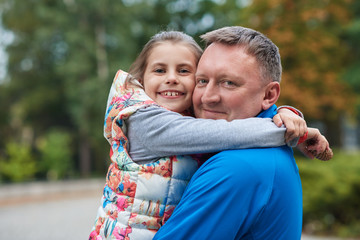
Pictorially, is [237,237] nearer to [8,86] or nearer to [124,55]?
[124,55]

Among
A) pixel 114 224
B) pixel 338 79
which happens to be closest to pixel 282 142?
pixel 114 224

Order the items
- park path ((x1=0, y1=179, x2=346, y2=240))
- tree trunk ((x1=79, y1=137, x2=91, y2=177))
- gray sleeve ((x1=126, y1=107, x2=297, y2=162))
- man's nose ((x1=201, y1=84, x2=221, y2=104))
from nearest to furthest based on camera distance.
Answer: gray sleeve ((x1=126, y1=107, x2=297, y2=162)), man's nose ((x1=201, y1=84, x2=221, y2=104)), park path ((x1=0, y1=179, x2=346, y2=240)), tree trunk ((x1=79, y1=137, x2=91, y2=177))

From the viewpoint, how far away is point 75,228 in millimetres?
9789

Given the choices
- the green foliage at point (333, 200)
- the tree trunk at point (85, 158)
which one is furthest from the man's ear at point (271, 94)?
the tree trunk at point (85, 158)

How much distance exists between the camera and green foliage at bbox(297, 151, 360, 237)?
764cm

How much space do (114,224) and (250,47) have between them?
37.6 inches

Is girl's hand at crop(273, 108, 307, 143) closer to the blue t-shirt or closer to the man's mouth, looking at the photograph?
the blue t-shirt

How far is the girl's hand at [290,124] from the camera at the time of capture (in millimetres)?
1739

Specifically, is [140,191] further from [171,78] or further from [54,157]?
[54,157]

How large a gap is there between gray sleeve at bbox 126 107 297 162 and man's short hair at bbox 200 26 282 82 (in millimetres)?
209

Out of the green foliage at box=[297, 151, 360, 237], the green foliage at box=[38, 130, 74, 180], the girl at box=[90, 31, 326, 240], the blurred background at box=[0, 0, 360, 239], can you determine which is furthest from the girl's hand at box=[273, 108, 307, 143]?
the green foliage at box=[38, 130, 74, 180]

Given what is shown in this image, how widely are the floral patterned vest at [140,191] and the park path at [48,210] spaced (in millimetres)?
6172

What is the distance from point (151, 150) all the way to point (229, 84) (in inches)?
17.1

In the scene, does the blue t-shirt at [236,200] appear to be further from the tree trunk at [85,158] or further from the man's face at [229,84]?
the tree trunk at [85,158]
